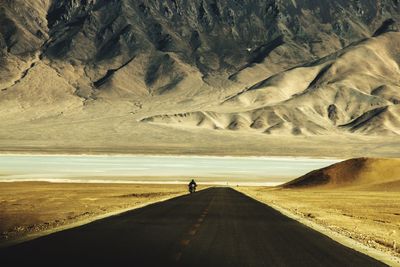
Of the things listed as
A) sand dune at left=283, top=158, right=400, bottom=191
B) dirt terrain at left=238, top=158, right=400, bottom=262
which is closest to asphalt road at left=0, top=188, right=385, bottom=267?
dirt terrain at left=238, top=158, right=400, bottom=262

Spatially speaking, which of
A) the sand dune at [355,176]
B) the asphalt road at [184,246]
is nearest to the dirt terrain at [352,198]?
the sand dune at [355,176]

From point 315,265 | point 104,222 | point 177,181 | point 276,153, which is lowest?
point 315,265

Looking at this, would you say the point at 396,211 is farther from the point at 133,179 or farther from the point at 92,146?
the point at 92,146

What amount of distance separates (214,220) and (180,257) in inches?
432

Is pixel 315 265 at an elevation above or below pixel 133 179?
below

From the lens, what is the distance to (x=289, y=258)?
51.9 feet

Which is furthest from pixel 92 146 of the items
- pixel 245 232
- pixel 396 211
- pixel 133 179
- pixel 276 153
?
pixel 245 232

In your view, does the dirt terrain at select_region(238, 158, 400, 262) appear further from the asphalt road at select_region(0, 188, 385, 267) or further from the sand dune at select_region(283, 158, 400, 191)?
the asphalt road at select_region(0, 188, 385, 267)

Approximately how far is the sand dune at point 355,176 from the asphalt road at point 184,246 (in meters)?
50.1

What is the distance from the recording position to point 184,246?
17578mm

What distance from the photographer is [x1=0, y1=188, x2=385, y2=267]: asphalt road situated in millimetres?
14992

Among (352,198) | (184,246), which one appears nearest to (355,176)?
(352,198)

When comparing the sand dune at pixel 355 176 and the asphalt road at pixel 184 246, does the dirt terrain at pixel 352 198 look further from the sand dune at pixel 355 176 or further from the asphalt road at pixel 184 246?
the asphalt road at pixel 184 246

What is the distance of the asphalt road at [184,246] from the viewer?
15.0 meters
